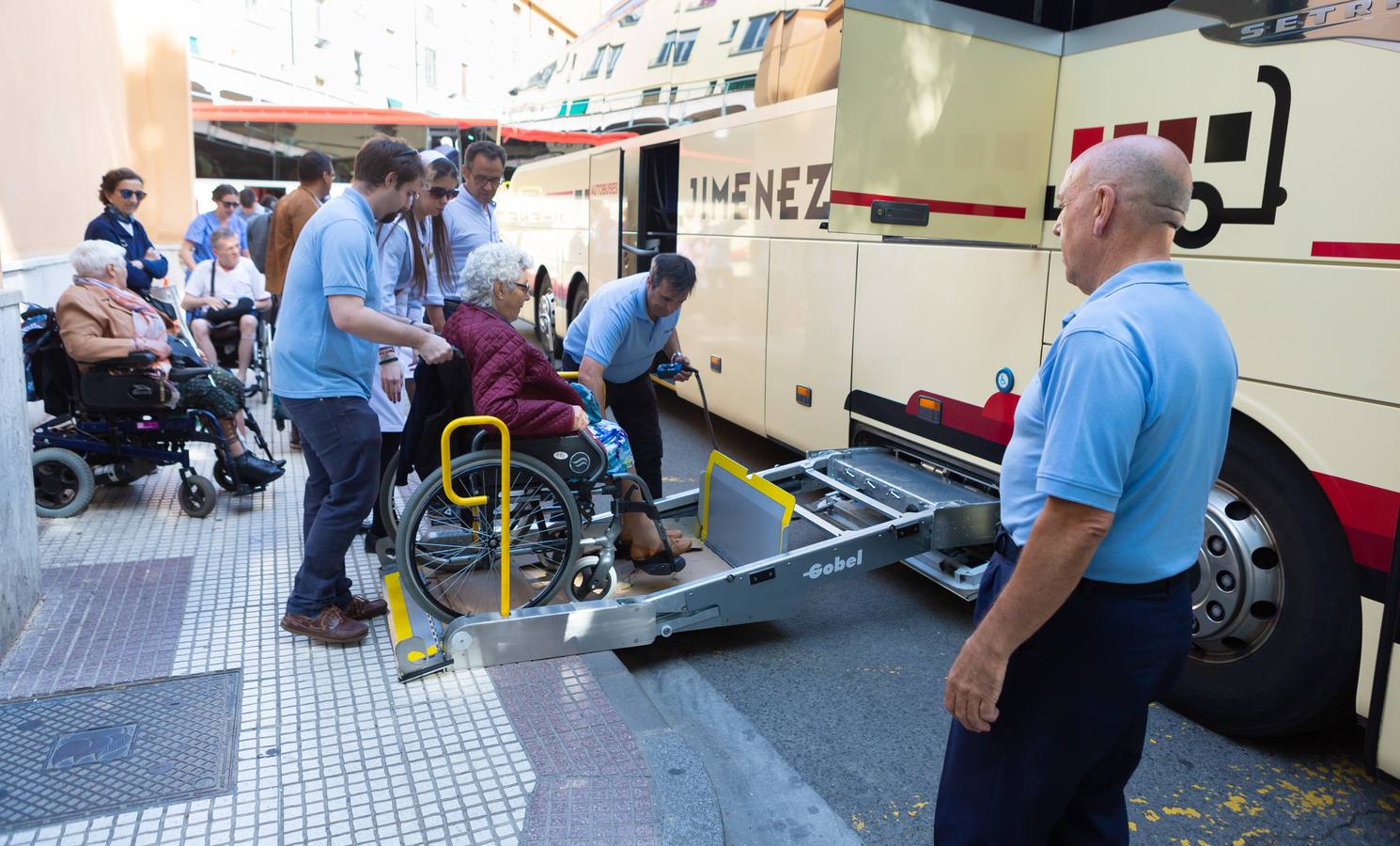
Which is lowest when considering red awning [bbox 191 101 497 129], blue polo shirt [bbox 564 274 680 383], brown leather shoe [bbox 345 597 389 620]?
brown leather shoe [bbox 345 597 389 620]

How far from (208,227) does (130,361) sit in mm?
4263

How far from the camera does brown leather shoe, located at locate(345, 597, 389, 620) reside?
4039mm

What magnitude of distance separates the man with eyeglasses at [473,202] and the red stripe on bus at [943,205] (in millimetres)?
2306

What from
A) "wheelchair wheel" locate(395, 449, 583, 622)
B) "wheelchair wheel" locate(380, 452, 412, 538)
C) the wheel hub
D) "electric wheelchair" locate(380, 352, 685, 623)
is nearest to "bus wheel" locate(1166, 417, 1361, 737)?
the wheel hub

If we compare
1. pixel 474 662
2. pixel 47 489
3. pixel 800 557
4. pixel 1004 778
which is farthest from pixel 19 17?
pixel 1004 778

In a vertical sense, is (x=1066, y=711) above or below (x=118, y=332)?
below

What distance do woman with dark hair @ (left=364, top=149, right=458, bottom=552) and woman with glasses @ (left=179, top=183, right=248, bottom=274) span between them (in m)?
4.16

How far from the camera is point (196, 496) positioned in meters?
5.32

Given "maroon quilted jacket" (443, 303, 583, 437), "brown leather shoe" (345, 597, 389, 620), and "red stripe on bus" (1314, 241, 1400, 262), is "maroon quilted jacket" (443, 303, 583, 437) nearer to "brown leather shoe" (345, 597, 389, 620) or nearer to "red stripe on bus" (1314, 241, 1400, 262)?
"brown leather shoe" (345, 597, 389, 620)

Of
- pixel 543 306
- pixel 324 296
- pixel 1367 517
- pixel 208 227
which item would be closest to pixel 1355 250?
pixel 1367 517

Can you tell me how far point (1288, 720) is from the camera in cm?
328

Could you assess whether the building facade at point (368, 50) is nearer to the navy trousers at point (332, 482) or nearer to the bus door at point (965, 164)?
the bus door at point (965, 164)

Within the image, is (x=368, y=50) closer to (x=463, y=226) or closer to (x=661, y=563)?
(x=463, y=226)

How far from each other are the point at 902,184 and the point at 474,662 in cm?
260
